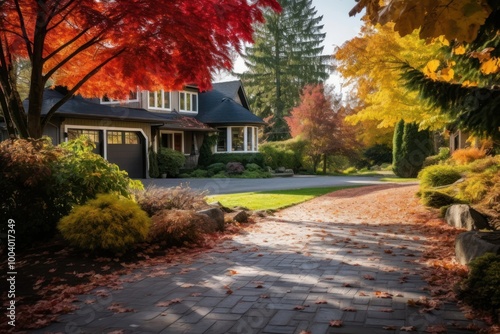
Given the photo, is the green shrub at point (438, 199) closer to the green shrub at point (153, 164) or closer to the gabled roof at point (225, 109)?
the green shrub at point (153, 164)

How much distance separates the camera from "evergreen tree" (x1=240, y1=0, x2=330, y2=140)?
48.7 metres

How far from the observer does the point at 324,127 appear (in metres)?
30.4

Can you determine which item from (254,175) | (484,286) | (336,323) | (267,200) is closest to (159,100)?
(254,175)

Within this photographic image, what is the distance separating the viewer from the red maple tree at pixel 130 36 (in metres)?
7.41

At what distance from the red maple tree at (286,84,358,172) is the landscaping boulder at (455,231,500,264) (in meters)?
24.9

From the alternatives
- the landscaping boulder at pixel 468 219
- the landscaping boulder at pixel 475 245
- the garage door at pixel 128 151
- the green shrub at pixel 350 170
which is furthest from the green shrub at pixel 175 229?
the green shrub at pixel 350 170

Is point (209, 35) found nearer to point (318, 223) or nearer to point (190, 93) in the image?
point (318, 223)

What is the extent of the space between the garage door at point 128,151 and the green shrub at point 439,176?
1577cm

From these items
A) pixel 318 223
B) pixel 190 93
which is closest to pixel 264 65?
pixel 190 93

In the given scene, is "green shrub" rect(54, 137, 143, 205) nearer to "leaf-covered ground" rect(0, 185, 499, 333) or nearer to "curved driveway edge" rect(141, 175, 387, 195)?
"leaf-covered ground" rect(0, 185, 499, 333)

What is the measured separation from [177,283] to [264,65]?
150ft

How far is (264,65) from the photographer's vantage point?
49.0m

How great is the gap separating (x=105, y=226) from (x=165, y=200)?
236 cm

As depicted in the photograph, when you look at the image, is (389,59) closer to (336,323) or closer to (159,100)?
(336,323)
